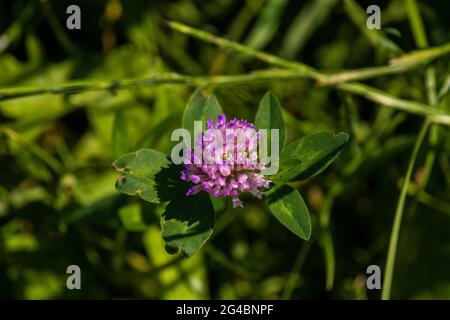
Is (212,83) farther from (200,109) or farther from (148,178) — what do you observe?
(148,178)

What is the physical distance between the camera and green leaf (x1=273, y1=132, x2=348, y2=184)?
0.95m

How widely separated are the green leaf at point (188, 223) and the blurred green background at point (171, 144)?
31cm

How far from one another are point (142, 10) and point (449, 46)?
0.75 metres

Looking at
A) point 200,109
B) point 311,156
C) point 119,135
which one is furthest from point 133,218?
point 311,156

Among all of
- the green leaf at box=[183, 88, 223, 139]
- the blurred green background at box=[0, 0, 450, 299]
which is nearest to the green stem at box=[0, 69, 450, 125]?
the blurred green background at box=[0, 0, 450, 299]

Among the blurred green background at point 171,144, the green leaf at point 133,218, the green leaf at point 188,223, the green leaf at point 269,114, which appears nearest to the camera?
the green leaf at point 188,223

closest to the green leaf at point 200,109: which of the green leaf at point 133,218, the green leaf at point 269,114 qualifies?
the green leaf at point 269,114

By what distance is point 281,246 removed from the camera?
1.62 m

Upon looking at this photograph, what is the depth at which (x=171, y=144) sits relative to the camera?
1311 mm

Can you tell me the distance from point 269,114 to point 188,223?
0.75 ft

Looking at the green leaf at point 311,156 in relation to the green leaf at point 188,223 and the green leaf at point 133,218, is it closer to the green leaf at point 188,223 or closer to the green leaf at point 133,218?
the green leaf at point 188,223

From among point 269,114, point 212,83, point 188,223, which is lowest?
point 188,223

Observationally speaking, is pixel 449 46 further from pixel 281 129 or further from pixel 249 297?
pixel 249 297

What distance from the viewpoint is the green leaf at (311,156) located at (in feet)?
3.12
